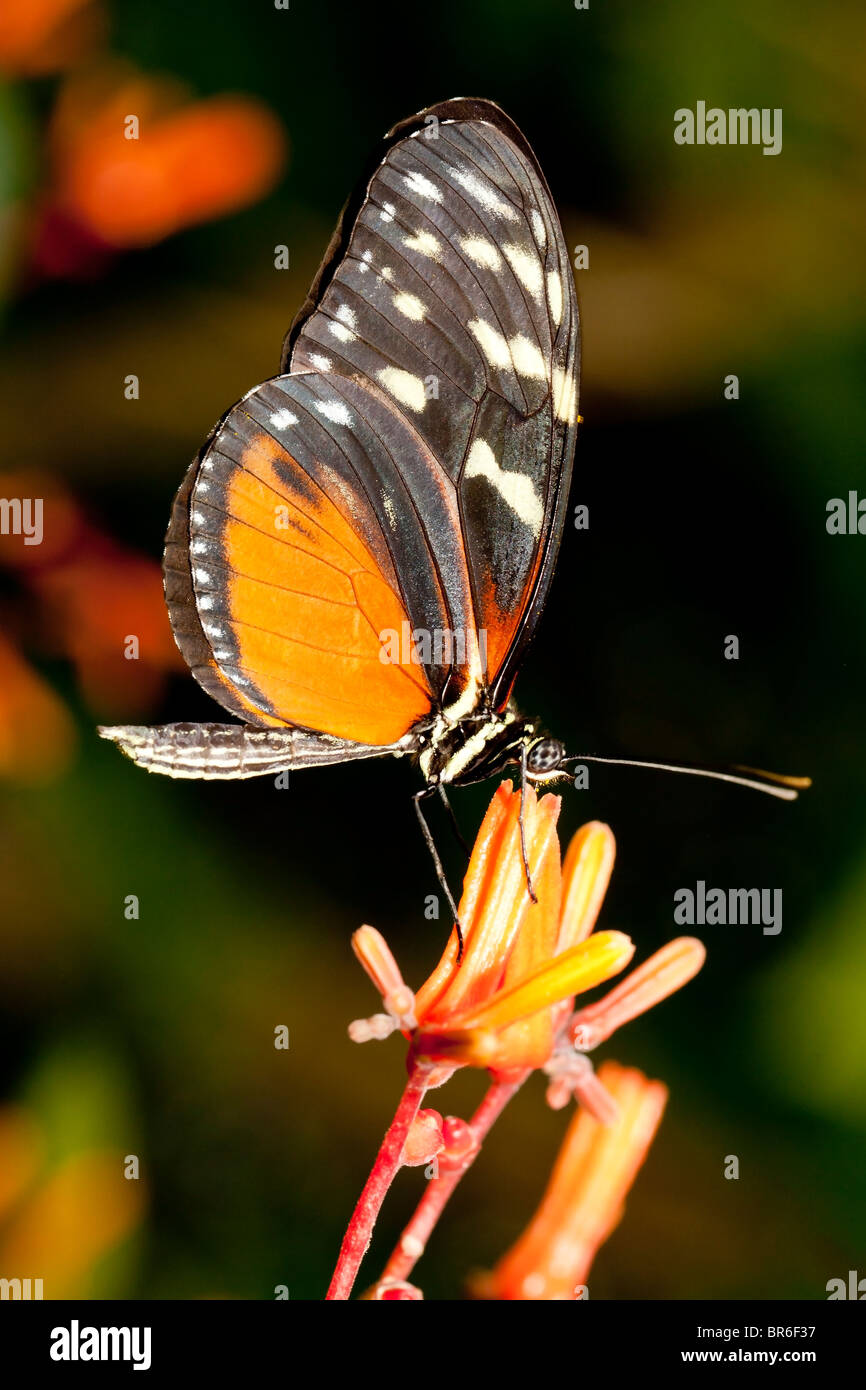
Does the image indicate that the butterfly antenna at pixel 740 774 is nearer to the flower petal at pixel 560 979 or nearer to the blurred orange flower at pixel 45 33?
the flower petal at pixel 560 979

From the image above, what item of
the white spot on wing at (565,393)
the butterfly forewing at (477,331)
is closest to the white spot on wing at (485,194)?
the butterfly forewing at (477,331)

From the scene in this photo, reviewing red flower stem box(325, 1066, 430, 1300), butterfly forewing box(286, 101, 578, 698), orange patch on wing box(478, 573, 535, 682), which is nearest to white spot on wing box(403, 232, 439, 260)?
butterfly forewing box(286, 101, 578, 698)

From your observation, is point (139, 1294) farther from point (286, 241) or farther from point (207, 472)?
point (286, 241)

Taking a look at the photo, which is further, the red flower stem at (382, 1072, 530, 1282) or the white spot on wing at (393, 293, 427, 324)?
the white spot on wing at (393, 293, 427, 324)

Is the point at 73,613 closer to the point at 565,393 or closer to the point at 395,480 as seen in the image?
the point at 395,480

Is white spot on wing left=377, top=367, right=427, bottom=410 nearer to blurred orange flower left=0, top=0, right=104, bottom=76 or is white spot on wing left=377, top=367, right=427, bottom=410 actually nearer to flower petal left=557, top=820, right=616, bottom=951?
flower petal left=557, top=820, right=616, bottom=951
